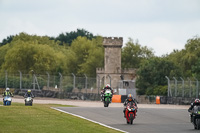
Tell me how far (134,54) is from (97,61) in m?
9.46

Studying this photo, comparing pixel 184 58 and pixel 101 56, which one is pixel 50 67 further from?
pixel 184 58

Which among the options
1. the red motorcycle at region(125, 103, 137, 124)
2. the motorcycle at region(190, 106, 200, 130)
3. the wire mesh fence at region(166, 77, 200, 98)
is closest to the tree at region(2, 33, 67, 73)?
the wire mesh fence at region(166, 77, 200, 98)

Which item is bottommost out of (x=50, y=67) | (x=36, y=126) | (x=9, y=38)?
(x=36, y=126)

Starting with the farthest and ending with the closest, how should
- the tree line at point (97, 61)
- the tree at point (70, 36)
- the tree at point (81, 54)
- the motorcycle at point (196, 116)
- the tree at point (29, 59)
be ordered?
the tree at point (70, 36)
the tree at point (81, 54)
the tree at point (29, 59)
the tree line at point (97, 61)
the motorcycle at point (196, 116)

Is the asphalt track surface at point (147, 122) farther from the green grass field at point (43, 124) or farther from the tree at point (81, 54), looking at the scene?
the tree at point (81, 54)

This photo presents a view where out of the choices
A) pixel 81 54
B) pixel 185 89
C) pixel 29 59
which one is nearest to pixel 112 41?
pixel 29 59

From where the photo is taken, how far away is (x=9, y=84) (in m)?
62.9

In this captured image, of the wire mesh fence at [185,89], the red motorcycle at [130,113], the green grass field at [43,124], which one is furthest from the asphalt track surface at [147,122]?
the wire mesh fence at [185,89]

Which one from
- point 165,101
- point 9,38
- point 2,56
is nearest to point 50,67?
point 2,56

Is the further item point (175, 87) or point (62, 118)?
point (175, 87)

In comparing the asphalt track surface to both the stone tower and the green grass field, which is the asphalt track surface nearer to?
the green grass field

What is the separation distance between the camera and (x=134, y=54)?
132 meters

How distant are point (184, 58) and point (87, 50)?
37.2 metres

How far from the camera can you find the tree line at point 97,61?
9324 cm
